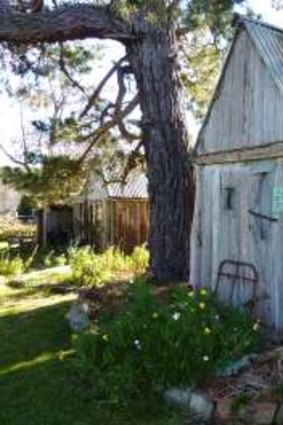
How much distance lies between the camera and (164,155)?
13508 mm

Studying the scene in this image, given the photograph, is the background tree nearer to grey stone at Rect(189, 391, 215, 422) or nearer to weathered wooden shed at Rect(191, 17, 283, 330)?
weathered wooden shed at Rect(191, 17, 283, 330)

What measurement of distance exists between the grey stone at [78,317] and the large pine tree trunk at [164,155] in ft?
7.36

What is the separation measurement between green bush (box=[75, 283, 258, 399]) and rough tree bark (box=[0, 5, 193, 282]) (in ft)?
15.3

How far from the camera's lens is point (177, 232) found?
1353 cm

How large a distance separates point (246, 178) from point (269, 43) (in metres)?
1.63

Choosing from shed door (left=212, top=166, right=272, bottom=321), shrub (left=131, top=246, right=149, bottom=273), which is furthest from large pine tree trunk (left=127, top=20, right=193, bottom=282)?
shrub (left=131, top=246, right=149, bottom=273)

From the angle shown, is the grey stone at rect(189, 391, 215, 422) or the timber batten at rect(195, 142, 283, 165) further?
the timber batten at rect(195, 142, 283, 165)

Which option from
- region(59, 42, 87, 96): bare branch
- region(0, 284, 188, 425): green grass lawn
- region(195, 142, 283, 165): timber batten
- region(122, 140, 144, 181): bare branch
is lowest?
region(0, 284, 188, 425): green grass lawn

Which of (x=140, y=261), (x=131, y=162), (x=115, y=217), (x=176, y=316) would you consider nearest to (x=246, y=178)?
(x=176, y=316)

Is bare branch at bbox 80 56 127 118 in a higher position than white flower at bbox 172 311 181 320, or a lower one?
higher

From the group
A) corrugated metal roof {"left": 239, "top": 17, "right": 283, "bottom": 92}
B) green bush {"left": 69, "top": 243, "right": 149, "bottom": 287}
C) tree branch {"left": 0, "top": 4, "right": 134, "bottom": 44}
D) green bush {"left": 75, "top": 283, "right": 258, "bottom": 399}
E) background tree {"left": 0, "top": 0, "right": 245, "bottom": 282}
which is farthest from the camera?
green bush {"left": 69, "top": 243, "right": 149, "bottom": 287}

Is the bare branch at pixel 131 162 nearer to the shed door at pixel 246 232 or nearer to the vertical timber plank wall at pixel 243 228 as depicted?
the vertical timber plank wall at pixel 243 228

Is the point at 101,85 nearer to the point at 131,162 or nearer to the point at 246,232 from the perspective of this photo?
the point at 131,162

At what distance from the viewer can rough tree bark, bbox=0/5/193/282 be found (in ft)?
44.2
